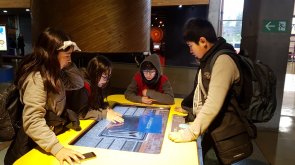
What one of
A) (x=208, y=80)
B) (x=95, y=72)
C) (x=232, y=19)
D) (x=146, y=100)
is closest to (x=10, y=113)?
(x=95, y=72)

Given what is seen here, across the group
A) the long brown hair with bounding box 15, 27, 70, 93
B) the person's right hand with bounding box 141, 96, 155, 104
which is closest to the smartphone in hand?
the long brown hair with bounding box 15, 27, 70, 93

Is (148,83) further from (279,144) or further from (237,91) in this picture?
(279,144)

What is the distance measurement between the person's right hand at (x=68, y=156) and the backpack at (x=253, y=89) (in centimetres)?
98

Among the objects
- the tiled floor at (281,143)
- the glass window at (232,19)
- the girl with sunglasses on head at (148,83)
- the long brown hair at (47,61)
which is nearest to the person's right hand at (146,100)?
the girl with sunglasses on head at (148,83)

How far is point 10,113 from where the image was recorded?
148cm

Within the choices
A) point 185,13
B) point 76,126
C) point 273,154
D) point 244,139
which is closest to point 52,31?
point 76,126

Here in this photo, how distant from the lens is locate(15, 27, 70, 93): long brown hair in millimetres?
1501

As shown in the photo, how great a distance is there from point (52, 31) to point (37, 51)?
15cm

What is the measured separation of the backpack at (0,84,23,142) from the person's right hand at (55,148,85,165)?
0.32m

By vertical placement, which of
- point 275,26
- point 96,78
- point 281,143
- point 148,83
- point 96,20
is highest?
point 275,26

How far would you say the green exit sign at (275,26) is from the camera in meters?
4.02

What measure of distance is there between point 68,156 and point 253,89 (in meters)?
1.29

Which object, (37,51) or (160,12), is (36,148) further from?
(160,12)

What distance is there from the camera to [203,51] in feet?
6.14
